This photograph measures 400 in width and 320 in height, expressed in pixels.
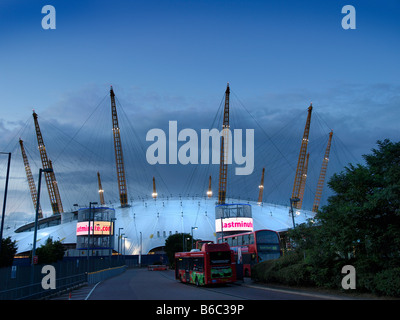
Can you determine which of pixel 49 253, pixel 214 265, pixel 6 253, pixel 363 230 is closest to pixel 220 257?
pixel 214 265

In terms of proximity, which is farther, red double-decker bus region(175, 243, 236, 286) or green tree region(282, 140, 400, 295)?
red double-decker bus region(175, 243, 236, 286)

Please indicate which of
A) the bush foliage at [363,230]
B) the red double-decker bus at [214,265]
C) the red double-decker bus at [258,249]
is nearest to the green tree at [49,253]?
the red double-decker bus at [258,249]

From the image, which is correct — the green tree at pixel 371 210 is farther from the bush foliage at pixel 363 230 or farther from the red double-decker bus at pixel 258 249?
the red double-decker bus at pixel 258 249

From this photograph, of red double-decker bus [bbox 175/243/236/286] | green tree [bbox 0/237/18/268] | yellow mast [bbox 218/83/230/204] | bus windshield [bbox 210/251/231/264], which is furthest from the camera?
yellow mast [bbox 218/83/230/204]

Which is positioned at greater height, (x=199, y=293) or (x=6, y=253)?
(x=199, y=293)

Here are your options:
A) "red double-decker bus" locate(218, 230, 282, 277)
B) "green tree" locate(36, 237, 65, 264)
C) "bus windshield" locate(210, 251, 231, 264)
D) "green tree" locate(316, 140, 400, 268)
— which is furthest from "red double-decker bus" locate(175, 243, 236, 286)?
"green tree" locate(36, 237, 65, 264)

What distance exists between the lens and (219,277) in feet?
93.5

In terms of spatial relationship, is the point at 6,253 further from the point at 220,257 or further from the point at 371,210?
the point at 371,210

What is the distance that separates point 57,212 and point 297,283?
126406 mm

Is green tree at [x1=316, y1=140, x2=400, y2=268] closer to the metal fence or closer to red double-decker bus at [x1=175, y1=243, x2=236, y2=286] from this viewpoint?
red double-decker bus at [x1=175, y1=243, x2=236, y2=286]

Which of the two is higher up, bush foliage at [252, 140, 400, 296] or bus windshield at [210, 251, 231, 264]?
bush foliage at [252, 140, 400, 296]

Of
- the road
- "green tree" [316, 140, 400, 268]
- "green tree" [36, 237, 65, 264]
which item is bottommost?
"green tree" [36, 237, 65, 264]
